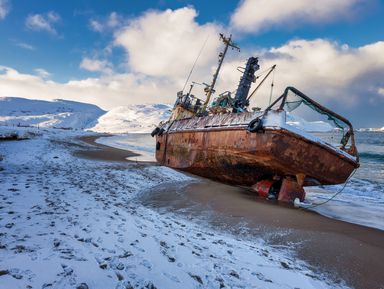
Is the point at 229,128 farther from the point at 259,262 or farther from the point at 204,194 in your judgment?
the point at 259,262

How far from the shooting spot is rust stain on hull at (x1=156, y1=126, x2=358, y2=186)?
8.20 metres

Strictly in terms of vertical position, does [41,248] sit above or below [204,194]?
above

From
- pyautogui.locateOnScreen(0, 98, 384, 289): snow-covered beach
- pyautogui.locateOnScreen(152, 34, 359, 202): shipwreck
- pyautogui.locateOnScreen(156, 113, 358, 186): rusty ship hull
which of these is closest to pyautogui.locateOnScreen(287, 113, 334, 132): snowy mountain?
pyautogui.locateOnScreen(152, 34, 359, 202): shipwreck

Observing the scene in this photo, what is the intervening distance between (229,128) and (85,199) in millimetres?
6071

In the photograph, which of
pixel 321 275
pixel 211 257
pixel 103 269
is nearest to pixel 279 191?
pixel 321 275

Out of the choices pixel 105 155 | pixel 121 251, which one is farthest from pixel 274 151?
pixel 105 155

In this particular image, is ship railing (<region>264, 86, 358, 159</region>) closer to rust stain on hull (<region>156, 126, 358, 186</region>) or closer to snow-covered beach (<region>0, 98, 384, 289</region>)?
rust stain on hull (<region>156, 126, 358, 186</region>)

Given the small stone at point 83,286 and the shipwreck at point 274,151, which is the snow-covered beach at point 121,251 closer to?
the small stone at point 83,286

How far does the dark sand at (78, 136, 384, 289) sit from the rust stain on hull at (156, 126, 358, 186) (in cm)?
134

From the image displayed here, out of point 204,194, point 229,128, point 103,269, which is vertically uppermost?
point 229,128

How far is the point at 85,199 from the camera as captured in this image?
5590mm

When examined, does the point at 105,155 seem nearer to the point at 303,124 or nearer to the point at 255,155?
the point at 255,155

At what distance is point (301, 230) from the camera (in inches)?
222

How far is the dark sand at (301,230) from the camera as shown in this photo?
4.02 m
